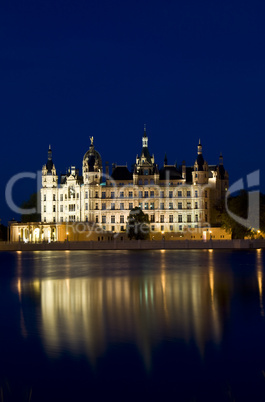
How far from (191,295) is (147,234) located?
6388cm

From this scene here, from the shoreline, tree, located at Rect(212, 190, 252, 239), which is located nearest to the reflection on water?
the shoreline

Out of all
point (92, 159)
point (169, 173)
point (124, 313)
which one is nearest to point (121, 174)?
point (92, 159)

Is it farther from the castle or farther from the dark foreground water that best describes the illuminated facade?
the dark foreground water

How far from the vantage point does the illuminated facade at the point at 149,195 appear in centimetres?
9844

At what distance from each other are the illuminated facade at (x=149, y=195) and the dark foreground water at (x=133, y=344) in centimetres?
7077

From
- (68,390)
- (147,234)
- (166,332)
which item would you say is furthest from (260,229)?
(68,390)

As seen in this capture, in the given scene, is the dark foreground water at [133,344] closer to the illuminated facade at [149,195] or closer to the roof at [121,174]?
the illuminated facade at [149,195]

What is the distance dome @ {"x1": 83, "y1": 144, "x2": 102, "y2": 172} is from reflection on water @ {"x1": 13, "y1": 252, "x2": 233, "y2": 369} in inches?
2646

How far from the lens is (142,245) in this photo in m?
Result: 79.8

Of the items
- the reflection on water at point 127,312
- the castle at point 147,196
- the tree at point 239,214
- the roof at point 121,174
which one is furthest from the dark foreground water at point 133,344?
the roof at point 121,174

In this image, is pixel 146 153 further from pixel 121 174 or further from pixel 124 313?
pixel 124 313

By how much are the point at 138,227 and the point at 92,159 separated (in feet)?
60.6

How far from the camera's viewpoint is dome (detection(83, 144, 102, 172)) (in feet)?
329

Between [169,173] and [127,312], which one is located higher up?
[169,173]
